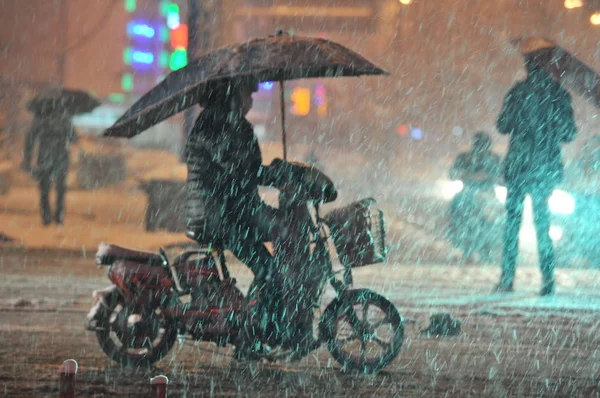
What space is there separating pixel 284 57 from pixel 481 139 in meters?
7.57

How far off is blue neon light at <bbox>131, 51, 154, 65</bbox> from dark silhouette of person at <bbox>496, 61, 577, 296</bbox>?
80542 millimetres

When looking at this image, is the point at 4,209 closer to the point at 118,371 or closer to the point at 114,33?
the point at 118,371

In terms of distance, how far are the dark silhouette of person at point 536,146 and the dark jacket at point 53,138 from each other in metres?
7.84

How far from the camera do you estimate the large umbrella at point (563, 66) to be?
9773 millimetres

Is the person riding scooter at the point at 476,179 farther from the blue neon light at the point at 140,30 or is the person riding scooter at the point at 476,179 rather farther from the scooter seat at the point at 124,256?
the blue neon light at the point at 140,30

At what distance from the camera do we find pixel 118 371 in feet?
22.6

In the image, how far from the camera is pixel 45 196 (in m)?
16.1

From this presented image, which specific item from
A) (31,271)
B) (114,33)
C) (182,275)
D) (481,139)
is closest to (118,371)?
(182,275)

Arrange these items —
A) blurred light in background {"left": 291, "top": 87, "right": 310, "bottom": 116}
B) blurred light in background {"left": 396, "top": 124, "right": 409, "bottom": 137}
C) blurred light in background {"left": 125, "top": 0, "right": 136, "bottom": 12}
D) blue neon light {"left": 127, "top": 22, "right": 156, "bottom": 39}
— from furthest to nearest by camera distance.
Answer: blue neon light {"left": 127, "top": 22, "right": 156, "bottom": 39} → blurred light in background {"left": 125, "top": 0, "right": 136, "bottom": 12} → blurred light in background {"left": 291, "top": 87, "right": 310, "bottom": 116} → blurred light in background {"left": 396, "top": 124, "right": 409, "bottom": 137}

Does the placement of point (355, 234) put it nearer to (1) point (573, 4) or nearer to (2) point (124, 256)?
(2) point (124, 256)

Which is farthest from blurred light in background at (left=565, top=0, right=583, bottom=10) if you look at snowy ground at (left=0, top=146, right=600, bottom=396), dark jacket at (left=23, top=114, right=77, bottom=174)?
dark jacket at (left=23, top=114, right=77, bottom=174)

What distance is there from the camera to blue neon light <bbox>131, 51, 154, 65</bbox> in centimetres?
8881

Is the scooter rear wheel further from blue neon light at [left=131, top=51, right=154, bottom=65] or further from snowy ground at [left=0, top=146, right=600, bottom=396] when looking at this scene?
blue neon light at [left=131, top=51, right=154, bottom=65]

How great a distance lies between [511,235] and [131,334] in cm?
519
